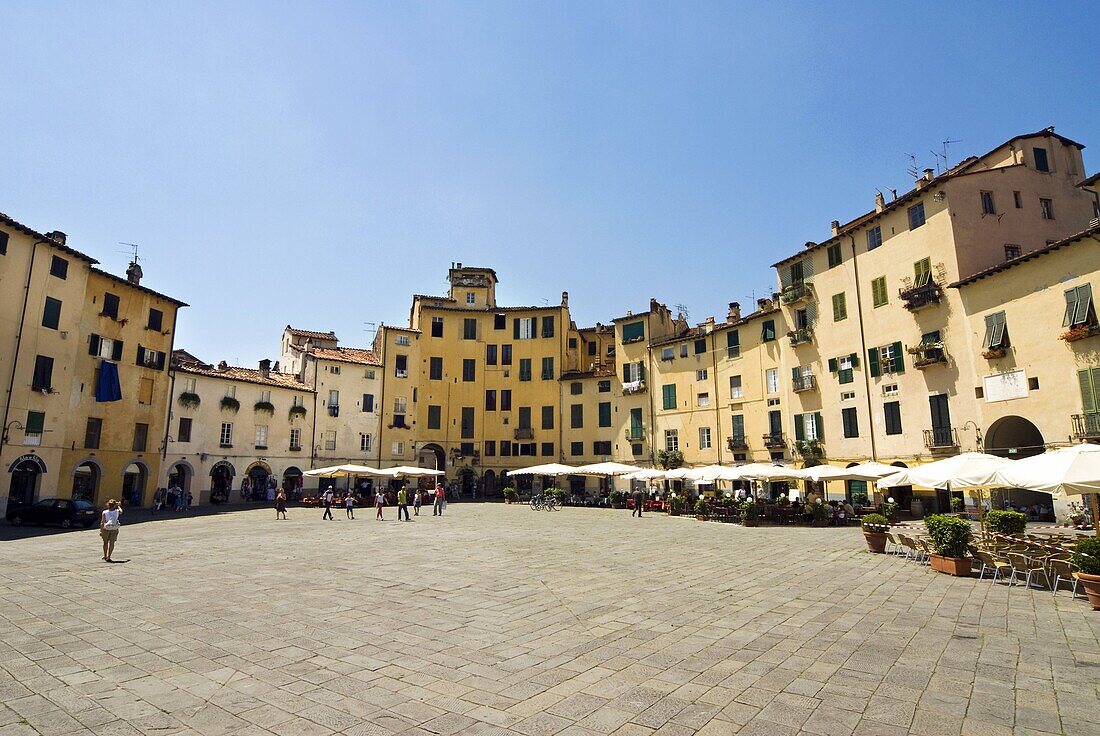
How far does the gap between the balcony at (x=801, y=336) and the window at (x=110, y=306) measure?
3847 cm

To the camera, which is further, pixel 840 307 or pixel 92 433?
pixel 840 307

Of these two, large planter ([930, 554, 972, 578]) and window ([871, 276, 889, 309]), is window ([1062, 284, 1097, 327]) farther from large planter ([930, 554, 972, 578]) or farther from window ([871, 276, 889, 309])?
large planter ([930, 554, 972, 578])

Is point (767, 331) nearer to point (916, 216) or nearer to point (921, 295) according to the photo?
point (921, 295)

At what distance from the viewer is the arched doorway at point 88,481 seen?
31500 mm

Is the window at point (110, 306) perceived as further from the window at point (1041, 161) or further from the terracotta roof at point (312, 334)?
the window at point (1041, 161)

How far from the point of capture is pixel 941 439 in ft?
89.5

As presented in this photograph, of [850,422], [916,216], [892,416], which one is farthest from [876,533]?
[916,216]

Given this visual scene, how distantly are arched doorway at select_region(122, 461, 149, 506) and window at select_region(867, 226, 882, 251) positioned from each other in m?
42.1

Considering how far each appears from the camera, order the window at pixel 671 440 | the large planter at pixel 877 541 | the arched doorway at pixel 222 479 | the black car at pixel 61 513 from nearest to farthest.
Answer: the large planter at pixel 877 541 → the black car at pixel 61 513 → the arched doorway at pixel 222 479 → the window at pixel 671 440

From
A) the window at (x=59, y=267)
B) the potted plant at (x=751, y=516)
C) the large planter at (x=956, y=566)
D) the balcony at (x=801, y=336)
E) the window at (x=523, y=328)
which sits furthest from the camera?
the window at (x=523, y=328)

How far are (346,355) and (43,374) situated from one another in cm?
2212

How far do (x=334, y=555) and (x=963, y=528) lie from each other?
48.9 ft

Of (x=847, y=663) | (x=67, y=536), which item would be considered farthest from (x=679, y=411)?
(x=847, y=663)

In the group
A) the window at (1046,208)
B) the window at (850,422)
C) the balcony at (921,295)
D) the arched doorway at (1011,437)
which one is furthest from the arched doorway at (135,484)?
the window at (1046,208)
